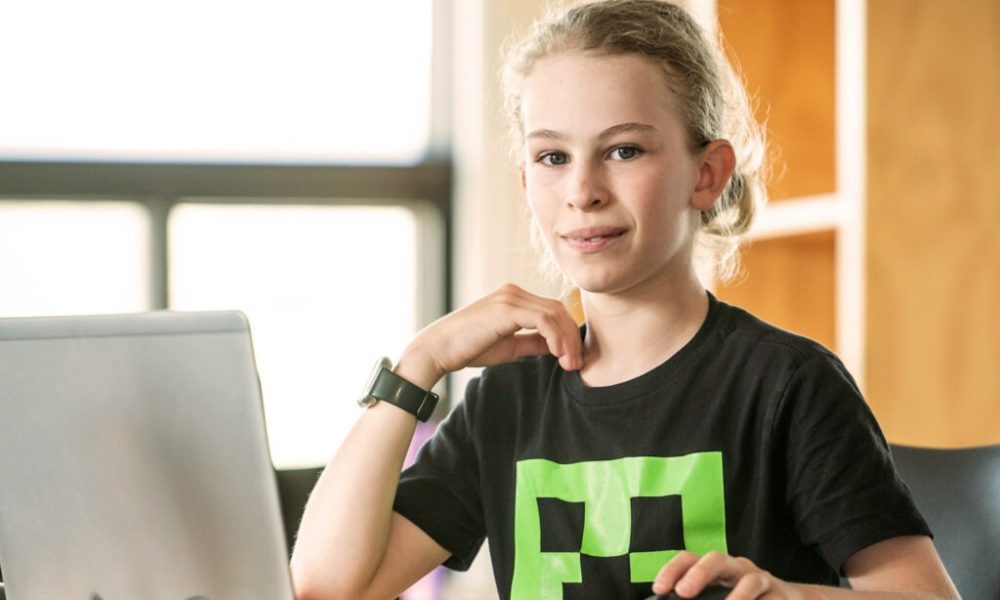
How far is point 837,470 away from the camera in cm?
111

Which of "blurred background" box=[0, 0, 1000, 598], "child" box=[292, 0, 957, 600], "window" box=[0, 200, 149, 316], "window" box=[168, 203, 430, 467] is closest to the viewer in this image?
"child" box=[292, 0, 957, 600]

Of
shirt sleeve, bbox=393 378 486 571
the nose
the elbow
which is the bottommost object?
the elbow

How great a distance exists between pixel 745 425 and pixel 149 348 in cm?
59

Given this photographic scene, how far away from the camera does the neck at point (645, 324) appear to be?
1298 mm

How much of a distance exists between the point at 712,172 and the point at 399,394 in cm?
42

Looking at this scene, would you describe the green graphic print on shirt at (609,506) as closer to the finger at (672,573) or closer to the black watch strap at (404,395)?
the black watch strap at (404,395)

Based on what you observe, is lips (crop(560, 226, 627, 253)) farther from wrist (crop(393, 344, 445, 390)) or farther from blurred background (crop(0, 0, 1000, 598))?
blurred background (crop(0, 0, 1000, 598))

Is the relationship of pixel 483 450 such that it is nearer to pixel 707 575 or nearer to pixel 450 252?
pixel 707 575

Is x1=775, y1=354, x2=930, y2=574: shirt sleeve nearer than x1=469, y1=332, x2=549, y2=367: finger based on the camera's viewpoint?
Yes

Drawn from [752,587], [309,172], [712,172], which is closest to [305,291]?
[309,172]

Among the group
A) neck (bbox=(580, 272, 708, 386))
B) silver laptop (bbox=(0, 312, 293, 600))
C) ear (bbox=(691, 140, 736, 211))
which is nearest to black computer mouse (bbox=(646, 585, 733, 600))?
silver laptop (bbox=(0, 312, 293, 600))

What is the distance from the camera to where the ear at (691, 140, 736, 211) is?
1336mm

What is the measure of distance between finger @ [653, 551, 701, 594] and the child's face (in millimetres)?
472

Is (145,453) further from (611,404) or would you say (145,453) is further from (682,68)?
(682,68)
